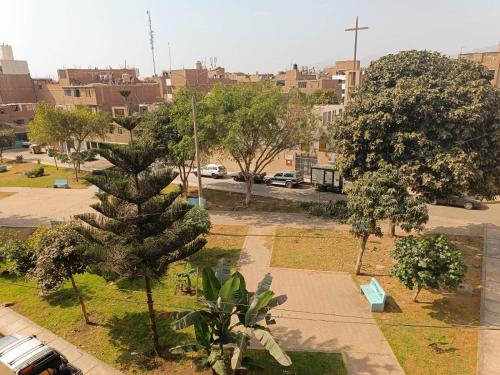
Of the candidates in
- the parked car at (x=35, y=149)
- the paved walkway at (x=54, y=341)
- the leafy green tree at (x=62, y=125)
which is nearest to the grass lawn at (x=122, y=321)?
the paved walkway at (x=54, y=341)

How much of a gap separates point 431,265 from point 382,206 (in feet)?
9.10

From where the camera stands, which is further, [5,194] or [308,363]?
[5,194]

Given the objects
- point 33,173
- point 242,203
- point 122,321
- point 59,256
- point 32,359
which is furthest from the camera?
point 33,173

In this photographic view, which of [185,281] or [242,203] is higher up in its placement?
[185,281]

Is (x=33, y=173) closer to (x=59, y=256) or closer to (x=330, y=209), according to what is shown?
(x=59, y=256)

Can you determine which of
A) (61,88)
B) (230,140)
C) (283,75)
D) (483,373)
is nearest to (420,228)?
(483,373)

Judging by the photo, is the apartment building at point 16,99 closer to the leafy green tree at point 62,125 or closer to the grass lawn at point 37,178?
the grass lawn at point 37,178

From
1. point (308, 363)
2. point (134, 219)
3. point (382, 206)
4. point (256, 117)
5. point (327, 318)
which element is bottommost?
point (327, 318)

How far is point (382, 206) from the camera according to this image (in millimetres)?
14016

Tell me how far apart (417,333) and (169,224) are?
929cm

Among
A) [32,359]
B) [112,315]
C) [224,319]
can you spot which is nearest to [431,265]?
[224,319]

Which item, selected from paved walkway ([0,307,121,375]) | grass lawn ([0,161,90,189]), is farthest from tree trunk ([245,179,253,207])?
grass lawn ([0,161,90,189])

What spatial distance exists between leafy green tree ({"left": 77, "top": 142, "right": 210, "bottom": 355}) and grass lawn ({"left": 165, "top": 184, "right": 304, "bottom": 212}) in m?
14.8

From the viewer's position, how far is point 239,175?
1330 inches
